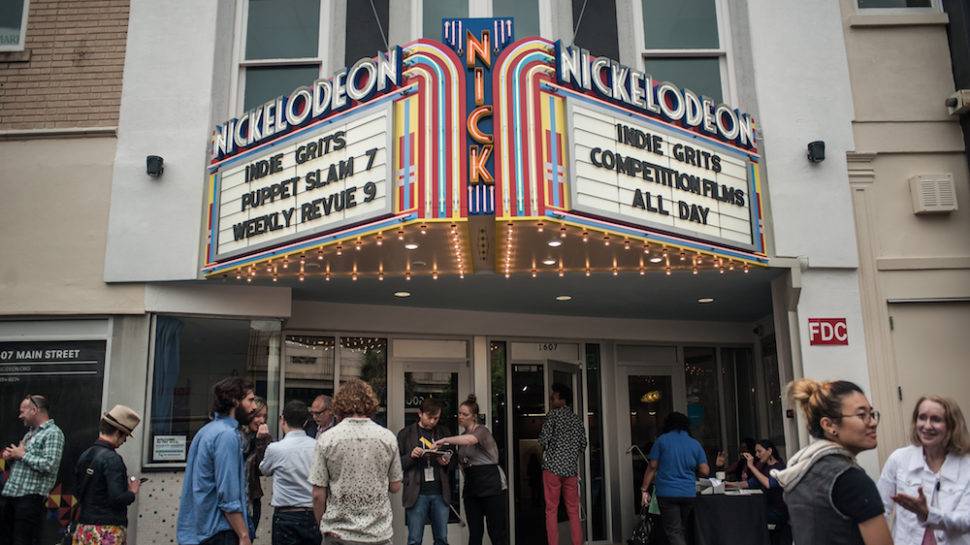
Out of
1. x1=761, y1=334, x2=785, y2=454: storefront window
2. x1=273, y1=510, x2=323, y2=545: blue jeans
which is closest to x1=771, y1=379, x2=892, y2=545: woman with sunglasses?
x1=273, y1=510, x2=323, y2=545: blue jeans

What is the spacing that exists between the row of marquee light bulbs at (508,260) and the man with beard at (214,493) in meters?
2.49

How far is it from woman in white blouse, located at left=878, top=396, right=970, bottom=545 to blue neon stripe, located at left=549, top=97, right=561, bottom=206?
3.22 meters

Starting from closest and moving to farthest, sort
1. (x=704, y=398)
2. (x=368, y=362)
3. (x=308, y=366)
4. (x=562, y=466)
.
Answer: (x=562, y=466)
(x=308, y=366)
(x=368, y=362)
(x=704, y=398)

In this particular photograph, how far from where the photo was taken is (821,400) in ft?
11.4

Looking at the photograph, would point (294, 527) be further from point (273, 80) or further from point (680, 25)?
point (680, 25)

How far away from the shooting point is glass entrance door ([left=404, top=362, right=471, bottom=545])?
1106 cm

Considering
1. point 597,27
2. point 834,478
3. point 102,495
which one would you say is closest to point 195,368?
point 102,495

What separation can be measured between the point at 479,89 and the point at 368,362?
5.26 metres

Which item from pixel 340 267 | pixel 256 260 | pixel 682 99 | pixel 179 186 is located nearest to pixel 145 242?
pixel 179 186

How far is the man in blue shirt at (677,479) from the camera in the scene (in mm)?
9078

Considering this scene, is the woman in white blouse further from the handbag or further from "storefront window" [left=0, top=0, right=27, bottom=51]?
"storefront window" [left=0, top=0, right=27, bottom=51]

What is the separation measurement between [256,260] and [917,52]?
312 inches

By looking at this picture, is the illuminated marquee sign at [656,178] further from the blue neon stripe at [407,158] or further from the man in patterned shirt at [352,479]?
the man in patterned shirt at [352,479]

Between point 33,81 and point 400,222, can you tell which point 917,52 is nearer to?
point 400,222
